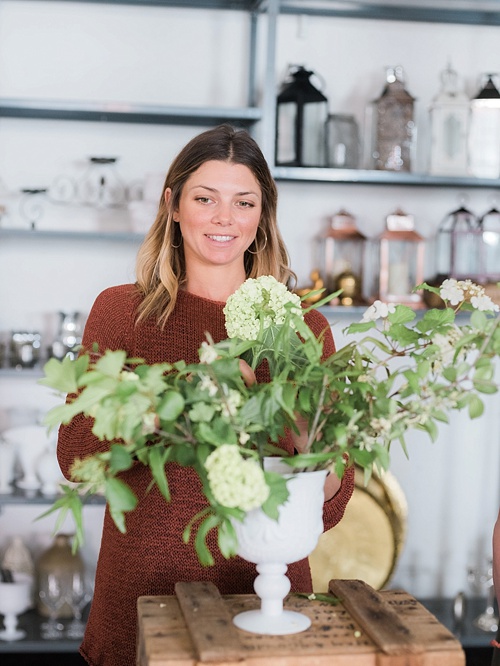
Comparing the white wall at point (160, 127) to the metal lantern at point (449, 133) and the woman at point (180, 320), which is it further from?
the woman at point (180, 320)

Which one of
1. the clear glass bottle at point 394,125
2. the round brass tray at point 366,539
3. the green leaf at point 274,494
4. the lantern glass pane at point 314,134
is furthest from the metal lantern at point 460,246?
the green leaf at point 274,494

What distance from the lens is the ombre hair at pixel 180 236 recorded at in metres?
1.91

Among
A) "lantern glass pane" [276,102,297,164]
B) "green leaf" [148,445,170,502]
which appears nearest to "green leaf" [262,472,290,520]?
"green leaf" [148,445,170,502]

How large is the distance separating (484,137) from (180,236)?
1663 mm

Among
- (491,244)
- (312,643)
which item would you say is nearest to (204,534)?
(312,643)

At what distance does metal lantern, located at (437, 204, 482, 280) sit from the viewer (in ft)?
11.1

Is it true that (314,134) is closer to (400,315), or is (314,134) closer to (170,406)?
(400,315)

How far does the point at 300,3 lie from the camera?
330cm

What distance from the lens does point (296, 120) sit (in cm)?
325

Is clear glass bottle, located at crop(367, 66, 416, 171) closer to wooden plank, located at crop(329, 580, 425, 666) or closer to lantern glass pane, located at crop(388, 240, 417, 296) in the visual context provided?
lantern glass pane, located at crop(388, 240, 417, 296)

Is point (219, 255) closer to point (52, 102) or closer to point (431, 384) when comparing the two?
point (431, 384)

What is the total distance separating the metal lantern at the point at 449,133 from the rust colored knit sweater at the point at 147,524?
5.20ft

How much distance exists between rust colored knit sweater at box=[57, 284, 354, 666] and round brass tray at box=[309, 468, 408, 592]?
136 centimetres

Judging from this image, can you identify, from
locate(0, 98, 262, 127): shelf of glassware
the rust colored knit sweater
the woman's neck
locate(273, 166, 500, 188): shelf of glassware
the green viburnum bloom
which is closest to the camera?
the green viburnum bloom
